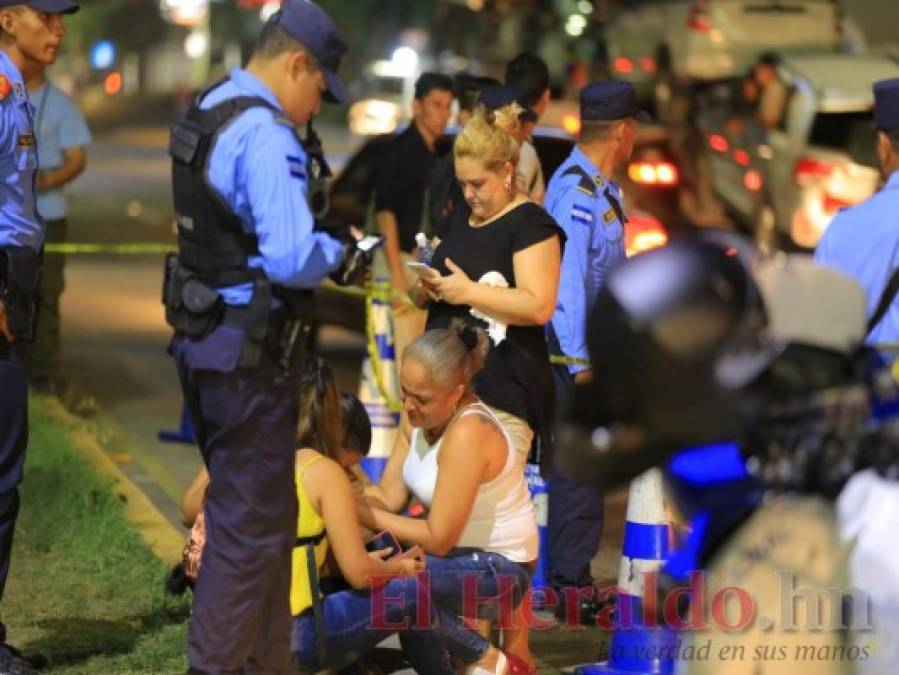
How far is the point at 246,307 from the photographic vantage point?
5.04 meters

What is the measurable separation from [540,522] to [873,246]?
197 cm

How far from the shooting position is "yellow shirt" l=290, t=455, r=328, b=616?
5.73 meters

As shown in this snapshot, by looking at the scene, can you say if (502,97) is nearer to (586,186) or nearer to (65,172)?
(586,186)

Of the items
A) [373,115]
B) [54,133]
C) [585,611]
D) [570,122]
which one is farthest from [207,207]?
[373,115]

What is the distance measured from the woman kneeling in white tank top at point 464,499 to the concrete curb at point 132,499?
6.26 ft

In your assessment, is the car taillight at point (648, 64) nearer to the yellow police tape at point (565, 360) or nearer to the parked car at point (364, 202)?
the parked car at point (364, 202)

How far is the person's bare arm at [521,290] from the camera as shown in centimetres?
616

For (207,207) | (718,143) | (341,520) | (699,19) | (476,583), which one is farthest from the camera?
(699,19)

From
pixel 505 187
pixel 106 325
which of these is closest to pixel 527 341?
pixel 505 187

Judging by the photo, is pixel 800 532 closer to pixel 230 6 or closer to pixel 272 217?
pixel 272 217

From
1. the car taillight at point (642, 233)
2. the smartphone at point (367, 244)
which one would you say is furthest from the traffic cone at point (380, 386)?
the smartphone at point (367, 244)

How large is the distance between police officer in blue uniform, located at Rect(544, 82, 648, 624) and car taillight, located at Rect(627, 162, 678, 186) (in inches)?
442

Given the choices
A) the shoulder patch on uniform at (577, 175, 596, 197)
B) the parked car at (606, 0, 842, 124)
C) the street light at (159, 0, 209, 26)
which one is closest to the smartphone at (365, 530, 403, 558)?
the shoulder patch on uniform at (577, 175, 596, 197)

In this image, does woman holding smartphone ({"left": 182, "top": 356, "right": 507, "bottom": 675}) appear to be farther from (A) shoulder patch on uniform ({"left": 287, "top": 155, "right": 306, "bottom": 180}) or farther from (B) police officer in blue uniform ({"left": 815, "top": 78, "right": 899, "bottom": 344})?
(B) police officer in blue uniform ({"left": 815, "top": 78, "right": 899, "bottom": 344})
